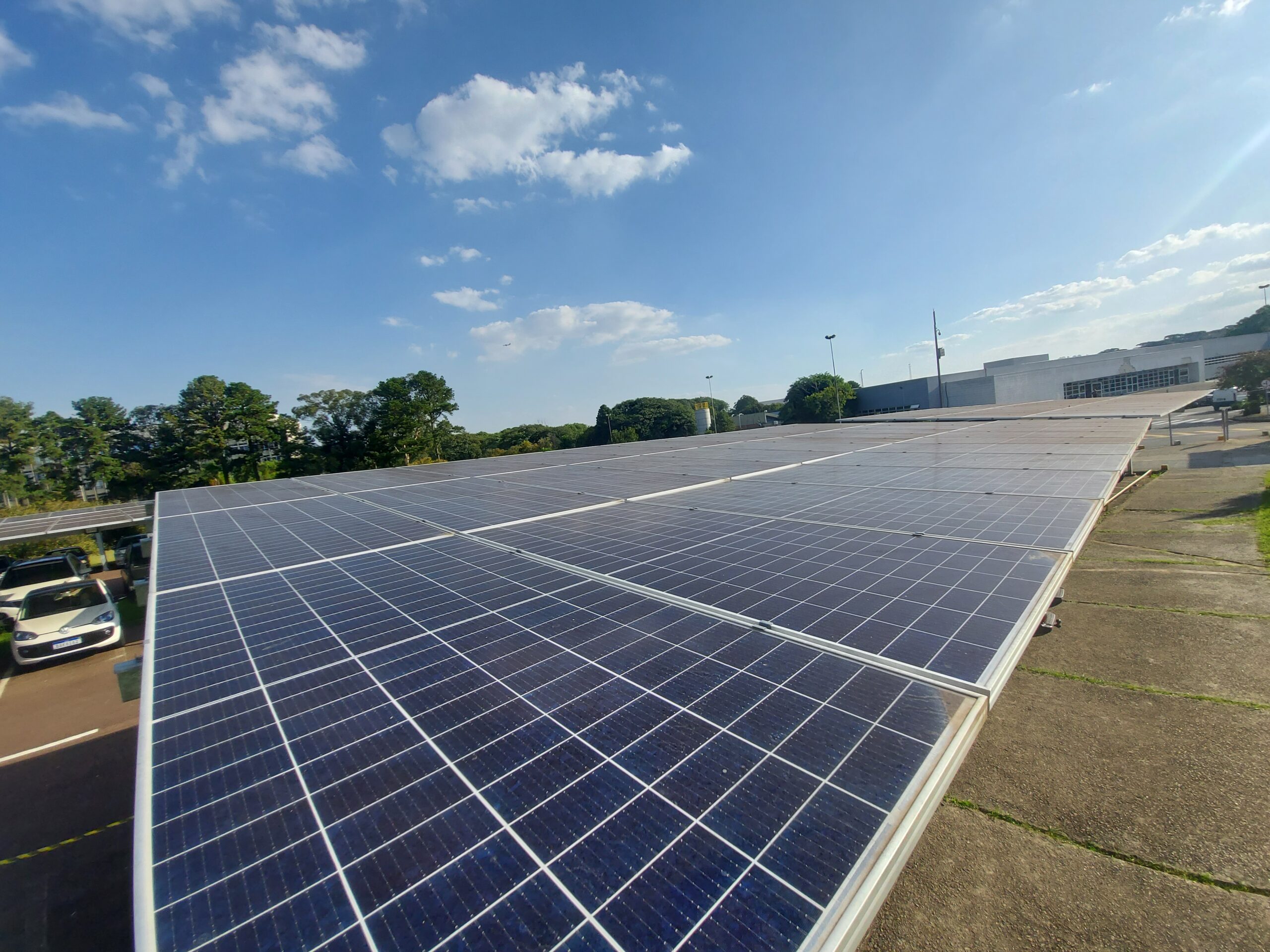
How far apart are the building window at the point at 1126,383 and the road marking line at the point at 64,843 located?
83.5m

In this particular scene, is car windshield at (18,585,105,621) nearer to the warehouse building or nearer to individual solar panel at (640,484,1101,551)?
individual solar panel at (640,484,1101,551)

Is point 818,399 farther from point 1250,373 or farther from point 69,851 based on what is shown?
point 69,851

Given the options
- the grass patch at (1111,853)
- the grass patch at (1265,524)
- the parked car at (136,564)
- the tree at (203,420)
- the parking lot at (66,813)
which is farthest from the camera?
the tree at (203,420)

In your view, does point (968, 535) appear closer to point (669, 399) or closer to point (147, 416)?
point (147, 416)

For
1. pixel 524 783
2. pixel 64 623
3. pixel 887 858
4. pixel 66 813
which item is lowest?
pixel 66 813

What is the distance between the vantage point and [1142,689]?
7766 mm

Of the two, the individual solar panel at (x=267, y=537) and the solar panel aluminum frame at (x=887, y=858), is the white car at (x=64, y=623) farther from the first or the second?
the solar panel aluminum frame at (x=887, y=858)

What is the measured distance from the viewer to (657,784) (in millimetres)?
2752

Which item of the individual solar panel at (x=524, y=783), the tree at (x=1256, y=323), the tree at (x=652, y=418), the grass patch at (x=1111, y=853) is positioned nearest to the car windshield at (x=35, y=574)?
the individual solar panel at (x=524, y=783)

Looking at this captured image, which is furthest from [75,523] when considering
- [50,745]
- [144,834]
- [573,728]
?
[573,728]

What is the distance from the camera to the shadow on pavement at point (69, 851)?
5441 millimetres

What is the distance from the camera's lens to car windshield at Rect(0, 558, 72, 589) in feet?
50.2

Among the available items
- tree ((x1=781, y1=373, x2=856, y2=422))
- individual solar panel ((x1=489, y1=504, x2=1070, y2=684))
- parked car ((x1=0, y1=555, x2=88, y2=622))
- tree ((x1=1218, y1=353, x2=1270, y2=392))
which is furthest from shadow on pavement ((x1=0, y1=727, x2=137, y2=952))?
tree ((x1=1218, y1=353, x2=1270, y2=392))

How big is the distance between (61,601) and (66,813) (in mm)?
8949
